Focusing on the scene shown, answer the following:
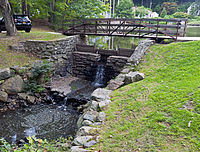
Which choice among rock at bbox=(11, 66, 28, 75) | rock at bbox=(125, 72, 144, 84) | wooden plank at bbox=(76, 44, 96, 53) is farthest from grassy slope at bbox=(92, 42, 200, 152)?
wooden plank at bbox=(76, 44, 96, 53)

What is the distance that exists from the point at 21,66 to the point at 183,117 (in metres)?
8.00

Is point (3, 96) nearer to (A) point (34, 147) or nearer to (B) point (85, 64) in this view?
(A) point (34, 147)

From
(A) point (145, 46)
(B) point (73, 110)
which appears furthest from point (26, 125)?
(A) point (145, 46)

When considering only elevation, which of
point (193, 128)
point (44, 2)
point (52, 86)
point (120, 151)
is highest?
point (44, 2)

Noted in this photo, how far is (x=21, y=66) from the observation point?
29.4 feet

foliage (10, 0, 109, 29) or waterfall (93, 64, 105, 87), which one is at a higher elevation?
foliage (10, 0, 109, 29)

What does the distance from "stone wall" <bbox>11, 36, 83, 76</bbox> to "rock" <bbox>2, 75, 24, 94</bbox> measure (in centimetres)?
245

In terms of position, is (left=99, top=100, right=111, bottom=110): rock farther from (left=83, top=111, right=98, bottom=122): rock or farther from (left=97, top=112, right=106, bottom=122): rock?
(left=97, top=112, right=106, bottom=122): rock

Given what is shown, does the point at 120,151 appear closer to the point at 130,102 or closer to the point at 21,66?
the point at 130,102

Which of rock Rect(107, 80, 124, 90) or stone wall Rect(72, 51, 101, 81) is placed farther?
stone wall Rect(72, 51, 101, 81)

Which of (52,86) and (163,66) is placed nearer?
(163,66)

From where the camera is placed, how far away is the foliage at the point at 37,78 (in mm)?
8992

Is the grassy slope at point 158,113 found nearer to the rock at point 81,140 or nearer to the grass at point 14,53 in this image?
the rock at point 81,140

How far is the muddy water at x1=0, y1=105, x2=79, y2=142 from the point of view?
6363mm
